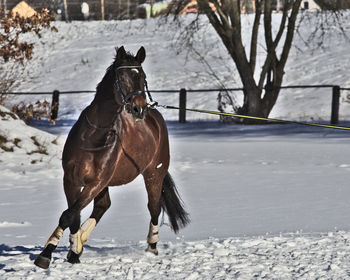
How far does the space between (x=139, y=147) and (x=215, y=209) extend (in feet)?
11.1

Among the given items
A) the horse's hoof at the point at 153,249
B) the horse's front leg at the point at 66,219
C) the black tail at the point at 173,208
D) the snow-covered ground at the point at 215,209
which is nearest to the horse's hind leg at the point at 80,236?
the snow-covered ground at the point at 215,209

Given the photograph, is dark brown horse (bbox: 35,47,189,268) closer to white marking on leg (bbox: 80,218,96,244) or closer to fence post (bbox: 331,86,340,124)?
white marking on leg (bbox: 80,218,96,244)

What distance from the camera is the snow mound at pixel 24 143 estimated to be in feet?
44.8

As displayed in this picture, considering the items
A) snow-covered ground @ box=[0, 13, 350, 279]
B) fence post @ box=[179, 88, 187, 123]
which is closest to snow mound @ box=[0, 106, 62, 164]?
snow-covered ground @ box=[0, 13, 350, 279]

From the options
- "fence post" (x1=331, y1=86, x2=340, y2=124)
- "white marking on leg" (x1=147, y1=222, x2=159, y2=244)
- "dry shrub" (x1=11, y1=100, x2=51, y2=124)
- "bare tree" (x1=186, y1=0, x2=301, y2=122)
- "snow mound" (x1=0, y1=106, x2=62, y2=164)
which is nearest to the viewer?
"white marking on leg" (x1=147, y1=222, x2=159, y2=244)

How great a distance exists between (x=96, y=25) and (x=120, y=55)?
4138 cm

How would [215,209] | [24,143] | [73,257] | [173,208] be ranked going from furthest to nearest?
1. [24,143]
2. [215,209]
3. [173,208]
4. [73,257]

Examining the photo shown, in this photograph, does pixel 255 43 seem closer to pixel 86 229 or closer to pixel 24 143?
pixel 24 143

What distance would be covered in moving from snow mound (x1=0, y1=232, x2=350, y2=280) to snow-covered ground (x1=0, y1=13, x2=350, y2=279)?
0.03 feet

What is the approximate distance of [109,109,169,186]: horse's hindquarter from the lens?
6.07m

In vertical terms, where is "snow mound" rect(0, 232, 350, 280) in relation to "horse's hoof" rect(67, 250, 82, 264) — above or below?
below

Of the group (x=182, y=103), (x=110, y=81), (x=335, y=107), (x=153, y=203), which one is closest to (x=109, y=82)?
(x=110, y=81)

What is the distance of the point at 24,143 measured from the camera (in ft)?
45.8

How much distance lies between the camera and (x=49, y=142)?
14.2 m
